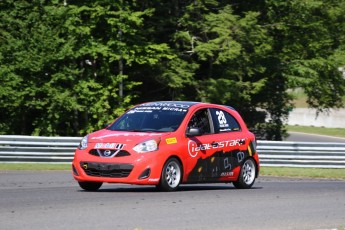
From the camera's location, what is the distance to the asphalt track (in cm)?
1038

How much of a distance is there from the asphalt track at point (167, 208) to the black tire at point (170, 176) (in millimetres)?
203

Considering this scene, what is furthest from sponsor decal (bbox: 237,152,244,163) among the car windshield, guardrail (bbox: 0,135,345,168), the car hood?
guardrail (bbox: 0,135,345,168)

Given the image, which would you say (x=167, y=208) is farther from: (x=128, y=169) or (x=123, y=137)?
(x=123, y=137)

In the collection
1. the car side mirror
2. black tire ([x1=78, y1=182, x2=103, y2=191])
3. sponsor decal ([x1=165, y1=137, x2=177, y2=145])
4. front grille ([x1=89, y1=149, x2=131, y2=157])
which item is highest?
the car side mirror

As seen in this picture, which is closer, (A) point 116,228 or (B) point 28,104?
(A) point 116,228

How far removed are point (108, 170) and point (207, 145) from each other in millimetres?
2053

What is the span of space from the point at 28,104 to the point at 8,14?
11.2 ft

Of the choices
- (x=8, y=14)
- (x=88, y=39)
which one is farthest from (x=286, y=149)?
(x=8, y=14)

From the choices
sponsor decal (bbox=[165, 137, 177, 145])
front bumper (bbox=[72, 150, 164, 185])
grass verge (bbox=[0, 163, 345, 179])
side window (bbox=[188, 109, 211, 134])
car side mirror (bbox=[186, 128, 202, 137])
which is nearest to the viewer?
front bumper (bbox=[72, 150, 164, 185])

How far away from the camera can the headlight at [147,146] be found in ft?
47.7

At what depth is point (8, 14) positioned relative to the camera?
115 ft

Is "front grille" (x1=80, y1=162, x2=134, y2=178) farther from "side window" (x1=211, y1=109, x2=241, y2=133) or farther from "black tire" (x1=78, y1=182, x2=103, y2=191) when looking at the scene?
→ "side window" (x1=211, y1=109, x2=241, y2=133)

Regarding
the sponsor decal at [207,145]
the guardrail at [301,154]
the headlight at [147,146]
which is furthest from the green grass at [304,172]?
the headlight at [147,146]

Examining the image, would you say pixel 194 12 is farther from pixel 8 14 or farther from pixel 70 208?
pixel 70 208
